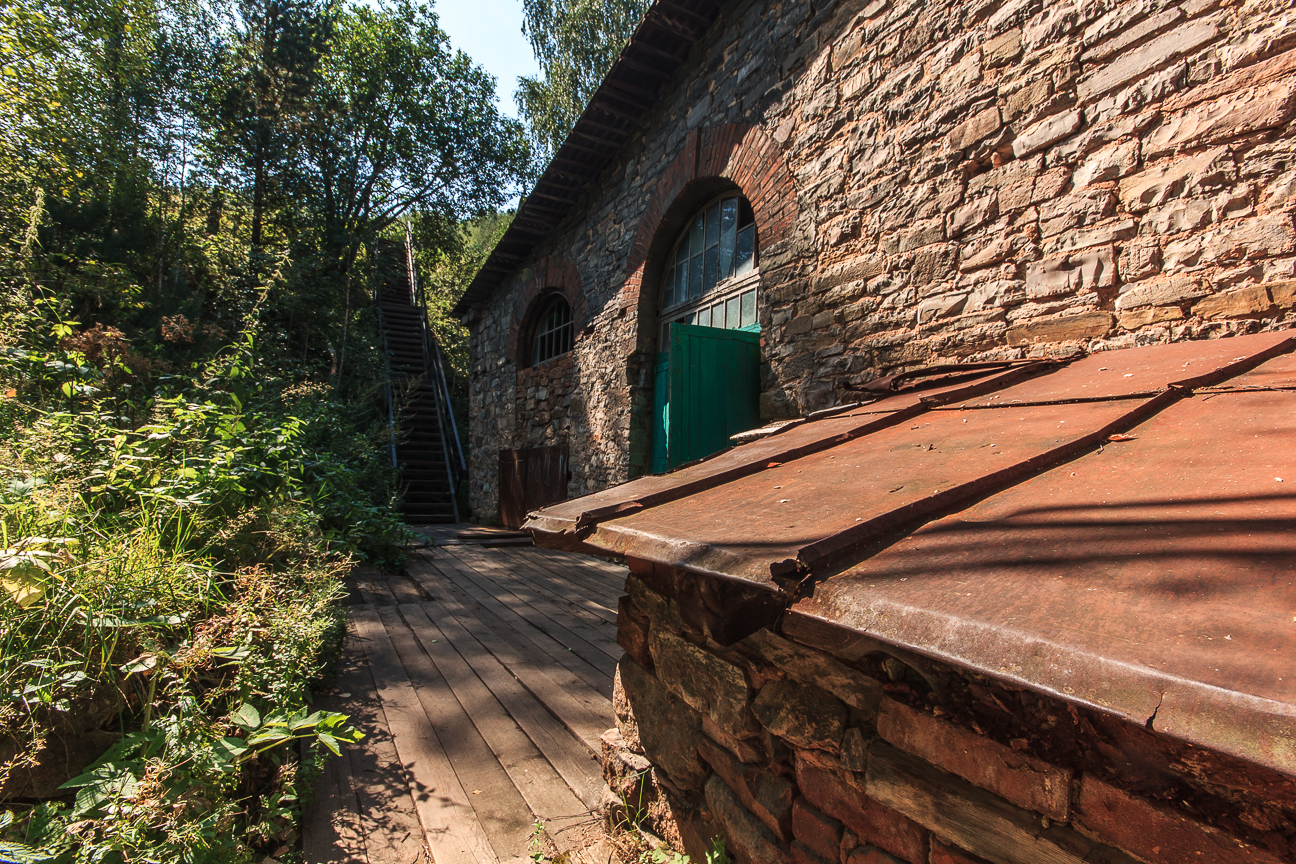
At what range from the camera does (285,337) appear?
313 inches

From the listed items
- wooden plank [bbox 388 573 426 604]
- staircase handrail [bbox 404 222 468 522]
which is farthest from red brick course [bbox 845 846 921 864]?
staircase handrail [bbox 404 222 468 522]

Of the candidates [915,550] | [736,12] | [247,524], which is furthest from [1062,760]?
[736,12]

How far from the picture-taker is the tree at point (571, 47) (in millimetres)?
10719

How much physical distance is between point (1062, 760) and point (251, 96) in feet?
45.6

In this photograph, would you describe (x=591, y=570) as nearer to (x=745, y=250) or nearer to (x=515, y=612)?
(x=515, y=612)

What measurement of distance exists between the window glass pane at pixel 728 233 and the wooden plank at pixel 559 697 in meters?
3.42

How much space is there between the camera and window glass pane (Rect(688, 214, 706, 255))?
17.1ft

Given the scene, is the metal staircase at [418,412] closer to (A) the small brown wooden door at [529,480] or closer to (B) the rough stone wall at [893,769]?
(A) the small brown wooden door at [529,480]

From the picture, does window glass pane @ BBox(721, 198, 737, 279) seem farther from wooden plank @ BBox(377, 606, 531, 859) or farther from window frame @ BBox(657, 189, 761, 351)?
wooden plank @ BBox(377, 606, 531, 859)

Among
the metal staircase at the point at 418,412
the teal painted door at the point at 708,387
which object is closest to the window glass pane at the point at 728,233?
the teal painted door at the point at 708,387

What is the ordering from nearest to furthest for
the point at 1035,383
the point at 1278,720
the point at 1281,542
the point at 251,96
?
the point at 1278,720 → the point at 1281,542 → the point at 1035,383 → the point at 251,96

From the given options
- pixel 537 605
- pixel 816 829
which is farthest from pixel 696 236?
pixel 816 829

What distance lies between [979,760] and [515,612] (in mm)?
3432

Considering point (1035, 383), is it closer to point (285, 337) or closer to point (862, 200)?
Answer: point (862, 200)
